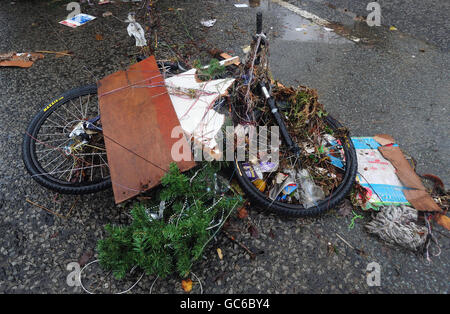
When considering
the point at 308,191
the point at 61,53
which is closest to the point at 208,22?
the point at 61,53

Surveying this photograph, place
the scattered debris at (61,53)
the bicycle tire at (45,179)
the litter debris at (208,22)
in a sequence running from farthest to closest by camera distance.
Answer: the litter debris at (208,22)
the scattered debris at (61,53)
the bicycle tire at (45,179)

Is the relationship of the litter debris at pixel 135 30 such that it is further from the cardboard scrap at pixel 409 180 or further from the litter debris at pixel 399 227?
the litter debris at pixel 399 227

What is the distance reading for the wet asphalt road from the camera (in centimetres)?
203

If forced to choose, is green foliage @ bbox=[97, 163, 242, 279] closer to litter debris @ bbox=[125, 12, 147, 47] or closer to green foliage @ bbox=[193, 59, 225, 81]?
green foliage @ bbox=[193, 59, 225, 81]

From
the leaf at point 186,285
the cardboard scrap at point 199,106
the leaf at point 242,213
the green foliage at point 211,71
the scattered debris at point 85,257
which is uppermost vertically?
the green foliage at point 211,71

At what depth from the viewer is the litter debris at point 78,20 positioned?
16.2 ft

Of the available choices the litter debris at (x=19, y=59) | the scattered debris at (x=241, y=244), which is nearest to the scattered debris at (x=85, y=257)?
the scattered debris at (x=241, y=244)

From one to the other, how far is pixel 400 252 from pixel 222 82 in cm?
205

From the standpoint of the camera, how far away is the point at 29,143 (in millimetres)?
A: 2365

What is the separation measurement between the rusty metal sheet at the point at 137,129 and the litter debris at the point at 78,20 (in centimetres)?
333

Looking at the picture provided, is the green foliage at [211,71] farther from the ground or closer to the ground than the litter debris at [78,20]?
farther from the ground

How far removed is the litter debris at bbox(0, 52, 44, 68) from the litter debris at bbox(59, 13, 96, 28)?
1057 mm
